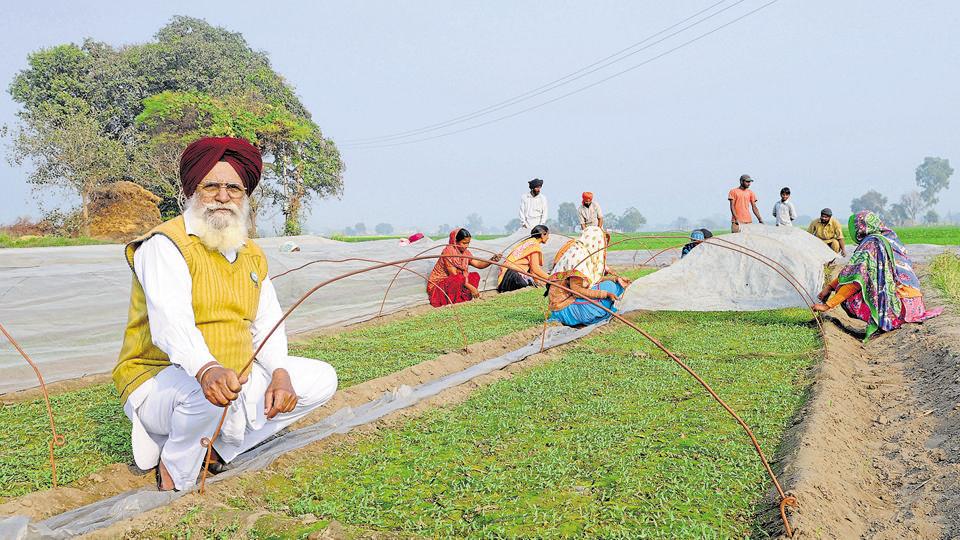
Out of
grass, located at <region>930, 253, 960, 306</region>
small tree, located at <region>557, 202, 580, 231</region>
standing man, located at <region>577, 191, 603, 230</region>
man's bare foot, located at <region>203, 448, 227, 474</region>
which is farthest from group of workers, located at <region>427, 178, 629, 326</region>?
small tree, located at <region>557, 202, 580, 231</region>

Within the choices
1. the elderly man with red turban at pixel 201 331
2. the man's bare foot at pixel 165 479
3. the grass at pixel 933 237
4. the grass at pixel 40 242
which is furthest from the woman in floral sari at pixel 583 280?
the grass at pixel 933 237

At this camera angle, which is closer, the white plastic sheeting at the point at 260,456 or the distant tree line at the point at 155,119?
the white plastic sheeting at the point at 260,456

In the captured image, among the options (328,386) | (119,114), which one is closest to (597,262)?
(328,386)

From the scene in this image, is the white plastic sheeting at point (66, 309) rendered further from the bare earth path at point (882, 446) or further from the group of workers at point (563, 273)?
the bare earth path at point (882, 446)

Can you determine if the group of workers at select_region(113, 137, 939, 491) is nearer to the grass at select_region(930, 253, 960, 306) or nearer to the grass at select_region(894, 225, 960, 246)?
the grass at select_region(930, 253, 960, 306)

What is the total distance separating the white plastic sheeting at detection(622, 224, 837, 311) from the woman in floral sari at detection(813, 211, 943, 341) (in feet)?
2.81

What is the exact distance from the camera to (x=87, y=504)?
3.20 meters

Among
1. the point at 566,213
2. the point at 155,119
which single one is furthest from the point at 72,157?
the point at 566,213

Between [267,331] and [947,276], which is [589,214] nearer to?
[947,276]

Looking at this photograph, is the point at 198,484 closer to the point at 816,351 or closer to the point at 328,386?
A: the point at 328,386

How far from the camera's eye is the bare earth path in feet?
9.43

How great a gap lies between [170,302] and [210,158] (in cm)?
78

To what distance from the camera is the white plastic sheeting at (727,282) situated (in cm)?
793

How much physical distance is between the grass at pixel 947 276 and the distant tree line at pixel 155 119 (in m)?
21.9
